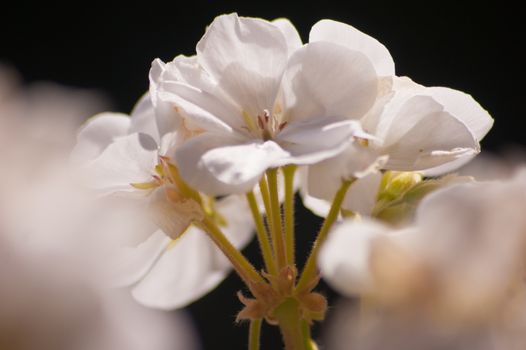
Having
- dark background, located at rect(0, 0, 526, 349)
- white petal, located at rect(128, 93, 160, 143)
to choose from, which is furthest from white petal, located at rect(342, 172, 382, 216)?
dark background, located at rect(0, 0, 526, 349)

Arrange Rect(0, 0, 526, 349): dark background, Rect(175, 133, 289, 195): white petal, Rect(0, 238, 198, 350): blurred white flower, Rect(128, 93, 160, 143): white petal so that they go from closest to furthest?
Rect(0, 238, 198, 350): blurred white flower → Rect(175, 133, 289, 195): white petal → Rect(128, 93, 160, 143): white petal → Rect(0, 0, 526, 349): dark background

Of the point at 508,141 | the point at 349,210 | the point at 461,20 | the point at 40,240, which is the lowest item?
the point at 508,141

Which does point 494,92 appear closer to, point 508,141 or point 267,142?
point 508,141

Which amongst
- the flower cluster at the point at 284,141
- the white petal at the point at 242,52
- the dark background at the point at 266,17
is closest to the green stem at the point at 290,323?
the flower cluster at the point at 284,141

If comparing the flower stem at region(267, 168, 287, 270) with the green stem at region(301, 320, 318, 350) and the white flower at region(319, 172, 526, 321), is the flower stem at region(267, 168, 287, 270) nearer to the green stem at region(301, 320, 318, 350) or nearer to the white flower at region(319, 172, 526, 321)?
the green stem at region(301, 320, 318, 350)

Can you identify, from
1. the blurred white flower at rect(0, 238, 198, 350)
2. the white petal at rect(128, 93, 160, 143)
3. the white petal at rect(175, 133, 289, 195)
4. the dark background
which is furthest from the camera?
the dark background

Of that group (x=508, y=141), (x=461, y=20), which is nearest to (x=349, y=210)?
(x=508, y=141)
